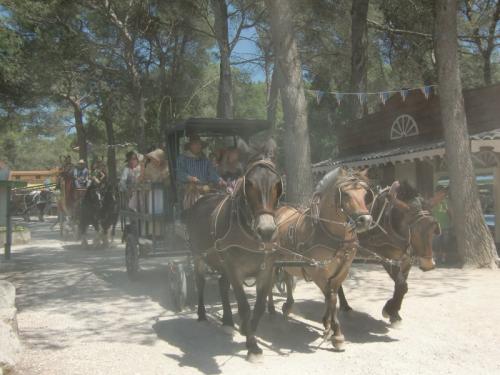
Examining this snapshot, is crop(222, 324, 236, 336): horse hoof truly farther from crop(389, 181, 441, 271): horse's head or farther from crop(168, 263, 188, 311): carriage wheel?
crop(389, 181, 441, 271): horse's head

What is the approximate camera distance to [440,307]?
7.14 meters

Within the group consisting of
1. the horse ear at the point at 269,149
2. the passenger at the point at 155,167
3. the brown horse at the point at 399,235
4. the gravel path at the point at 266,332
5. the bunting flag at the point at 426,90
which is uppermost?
the bunting flag at the point at 426,90

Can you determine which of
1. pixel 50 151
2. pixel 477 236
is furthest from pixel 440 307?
pixel 50 151

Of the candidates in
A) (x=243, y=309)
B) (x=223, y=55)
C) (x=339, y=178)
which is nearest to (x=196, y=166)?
(x=339, y=178)

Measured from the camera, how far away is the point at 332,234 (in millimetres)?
5414

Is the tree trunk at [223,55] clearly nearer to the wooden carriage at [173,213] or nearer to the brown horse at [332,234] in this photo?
the wooden carriage at [173,213]

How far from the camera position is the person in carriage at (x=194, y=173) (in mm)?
7402

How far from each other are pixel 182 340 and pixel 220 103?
9.68 meters

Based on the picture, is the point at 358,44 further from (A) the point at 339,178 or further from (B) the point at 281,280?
(A) the point at 339,178

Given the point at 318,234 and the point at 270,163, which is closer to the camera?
the point at 270,163

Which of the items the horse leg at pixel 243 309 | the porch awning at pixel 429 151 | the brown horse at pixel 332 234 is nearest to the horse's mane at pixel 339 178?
the brown horse at pixel 332 234

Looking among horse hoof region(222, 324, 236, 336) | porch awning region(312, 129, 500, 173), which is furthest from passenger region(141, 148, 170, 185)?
porch awning region(312, 129, 500, 173)

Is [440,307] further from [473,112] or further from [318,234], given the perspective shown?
[473,112]

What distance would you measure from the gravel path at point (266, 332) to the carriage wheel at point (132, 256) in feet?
1.02
